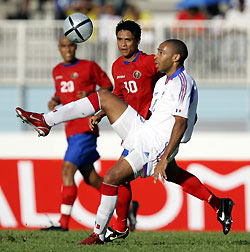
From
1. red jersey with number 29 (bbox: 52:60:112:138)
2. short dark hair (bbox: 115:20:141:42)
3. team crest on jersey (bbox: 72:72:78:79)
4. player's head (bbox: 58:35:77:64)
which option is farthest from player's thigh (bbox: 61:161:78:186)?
short dark hair (bbox: 115:20:141:42)

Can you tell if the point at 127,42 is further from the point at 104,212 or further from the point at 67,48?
the point at 67,48

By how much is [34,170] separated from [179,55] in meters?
5.77

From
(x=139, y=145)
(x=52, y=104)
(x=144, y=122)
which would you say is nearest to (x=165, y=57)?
(x=144, y=122)

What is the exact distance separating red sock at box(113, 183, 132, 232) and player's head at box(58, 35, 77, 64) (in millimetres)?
2878

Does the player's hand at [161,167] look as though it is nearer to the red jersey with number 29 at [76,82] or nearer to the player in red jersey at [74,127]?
the player in red jersey at [74,127]

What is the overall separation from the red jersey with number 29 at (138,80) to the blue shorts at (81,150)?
218cm

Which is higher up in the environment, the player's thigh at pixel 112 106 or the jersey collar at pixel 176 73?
the jersey collar at pixel 176 73

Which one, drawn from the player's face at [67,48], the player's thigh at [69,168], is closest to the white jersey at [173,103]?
the player's thigh at [69,168]

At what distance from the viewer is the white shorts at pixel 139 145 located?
7.49 m

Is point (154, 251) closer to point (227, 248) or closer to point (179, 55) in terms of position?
point (227, 248)

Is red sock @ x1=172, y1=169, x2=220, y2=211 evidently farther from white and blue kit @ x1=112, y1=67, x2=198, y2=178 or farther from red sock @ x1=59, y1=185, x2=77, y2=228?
red sock @ x1=59, y1=185, x2=77, y2=228

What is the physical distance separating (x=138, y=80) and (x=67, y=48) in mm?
2520

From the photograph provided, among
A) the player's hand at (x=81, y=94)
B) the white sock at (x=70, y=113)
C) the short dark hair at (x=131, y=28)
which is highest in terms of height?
the short dark hair at (x=131, y=28)

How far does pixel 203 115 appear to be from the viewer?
49.2 feet
